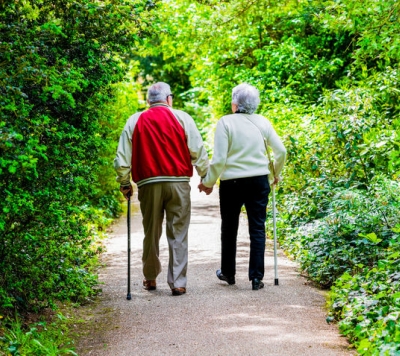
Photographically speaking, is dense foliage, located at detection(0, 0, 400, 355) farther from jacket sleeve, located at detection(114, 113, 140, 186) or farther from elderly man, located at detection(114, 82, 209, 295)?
elderly man, located at detection(114, 82, 209, 295)

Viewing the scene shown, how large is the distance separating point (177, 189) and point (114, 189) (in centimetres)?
737

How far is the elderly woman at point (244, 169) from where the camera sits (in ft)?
22.1

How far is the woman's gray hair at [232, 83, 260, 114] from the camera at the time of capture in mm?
6832

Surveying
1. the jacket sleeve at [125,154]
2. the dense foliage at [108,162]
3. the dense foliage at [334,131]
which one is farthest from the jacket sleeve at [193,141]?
the dense foliage at [334,131]

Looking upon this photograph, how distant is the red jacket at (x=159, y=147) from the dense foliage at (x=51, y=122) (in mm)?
436

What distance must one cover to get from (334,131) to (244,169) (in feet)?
7.88

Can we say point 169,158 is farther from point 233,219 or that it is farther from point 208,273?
point 208,273

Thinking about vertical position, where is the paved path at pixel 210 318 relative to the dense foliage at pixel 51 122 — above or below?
below

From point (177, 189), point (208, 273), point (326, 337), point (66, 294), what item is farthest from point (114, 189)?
point (326, 337)

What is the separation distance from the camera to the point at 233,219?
6922 mm

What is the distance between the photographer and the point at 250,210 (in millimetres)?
6855

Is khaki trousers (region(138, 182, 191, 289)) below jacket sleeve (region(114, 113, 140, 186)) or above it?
below

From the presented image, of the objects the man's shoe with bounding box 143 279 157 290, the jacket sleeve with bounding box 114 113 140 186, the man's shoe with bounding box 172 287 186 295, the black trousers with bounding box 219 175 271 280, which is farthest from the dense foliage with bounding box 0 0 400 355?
the man's shoe with bounding box 172 287 186 295

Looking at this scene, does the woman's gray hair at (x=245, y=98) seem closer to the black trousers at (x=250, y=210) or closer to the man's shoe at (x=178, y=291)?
the black trousers at (x=250, y=210)
